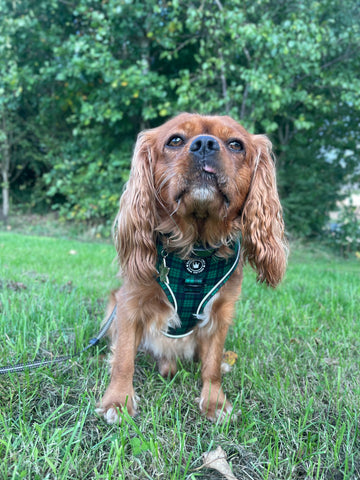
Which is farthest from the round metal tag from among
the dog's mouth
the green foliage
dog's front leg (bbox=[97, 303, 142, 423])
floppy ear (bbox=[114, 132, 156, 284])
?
the green foliage

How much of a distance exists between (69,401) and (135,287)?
60 centimetres

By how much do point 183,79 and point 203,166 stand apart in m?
A: 5.21

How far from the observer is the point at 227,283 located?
1920 mm

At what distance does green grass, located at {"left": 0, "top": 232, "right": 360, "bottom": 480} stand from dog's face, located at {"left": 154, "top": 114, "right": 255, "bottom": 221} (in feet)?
2.92

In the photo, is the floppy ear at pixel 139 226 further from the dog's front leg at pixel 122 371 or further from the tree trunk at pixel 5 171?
the tree trunk at pixel 5 171

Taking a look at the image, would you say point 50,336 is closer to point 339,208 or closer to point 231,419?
point 231,419

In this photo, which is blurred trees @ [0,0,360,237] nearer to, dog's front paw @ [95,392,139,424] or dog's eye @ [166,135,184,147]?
dog's eye @ [166,135,184,147]

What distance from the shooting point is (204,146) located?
1.56 meters

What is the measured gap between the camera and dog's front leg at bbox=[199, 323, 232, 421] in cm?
163

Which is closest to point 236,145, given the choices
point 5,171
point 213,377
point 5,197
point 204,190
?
point 204,190

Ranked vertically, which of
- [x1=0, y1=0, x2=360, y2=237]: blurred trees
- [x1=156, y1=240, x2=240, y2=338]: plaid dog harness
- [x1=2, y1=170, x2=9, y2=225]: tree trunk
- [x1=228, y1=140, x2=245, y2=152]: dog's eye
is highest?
[x1=0, y1=0, x2=360, y2=237]: blurred trees

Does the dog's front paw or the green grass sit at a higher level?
the green grass

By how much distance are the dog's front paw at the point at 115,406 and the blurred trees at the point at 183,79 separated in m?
5.11

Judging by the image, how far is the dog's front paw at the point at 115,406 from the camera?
1.50 meters
